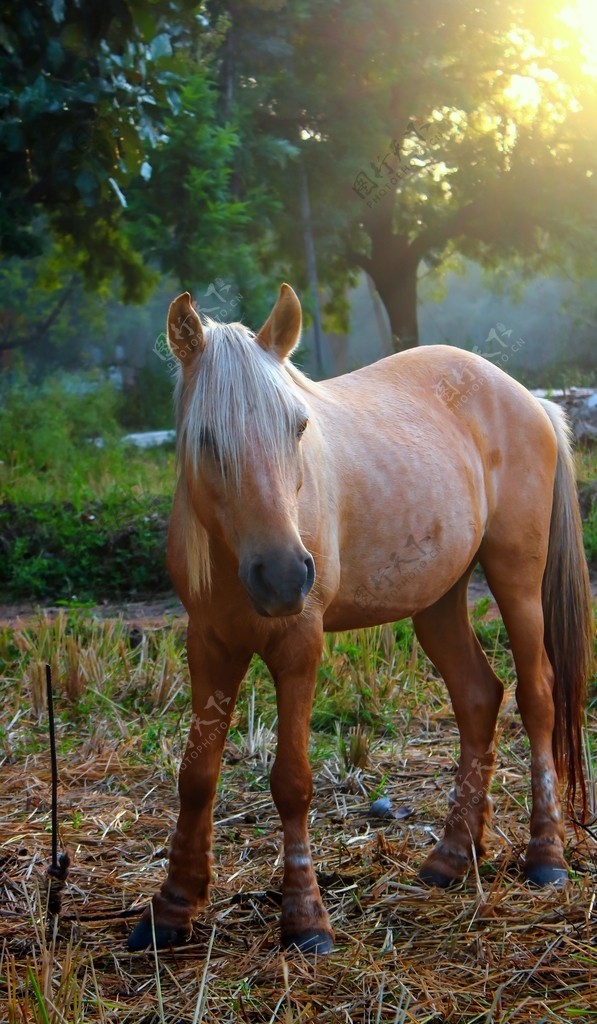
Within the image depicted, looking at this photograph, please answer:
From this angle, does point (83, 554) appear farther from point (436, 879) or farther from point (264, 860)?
point (436, 879)

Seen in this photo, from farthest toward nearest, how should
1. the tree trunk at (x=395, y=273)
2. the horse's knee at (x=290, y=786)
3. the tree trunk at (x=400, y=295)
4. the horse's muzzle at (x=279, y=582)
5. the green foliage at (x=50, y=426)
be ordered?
the tree trunk at (x=400, y=295), the tree trunk at (x=395, y=273), the green foliage at (x=50, y=426), the horse's knee at (x=290, y=786), the horse's muzzle at (x=279, y=582)

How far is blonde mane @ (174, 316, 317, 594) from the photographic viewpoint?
2.57 meters

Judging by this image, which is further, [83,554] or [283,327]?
[83,554]

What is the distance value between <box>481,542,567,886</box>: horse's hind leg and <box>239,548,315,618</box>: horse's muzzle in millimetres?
1450

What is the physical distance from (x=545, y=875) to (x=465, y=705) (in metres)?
0.71

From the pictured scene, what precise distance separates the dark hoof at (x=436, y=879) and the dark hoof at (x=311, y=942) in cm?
61

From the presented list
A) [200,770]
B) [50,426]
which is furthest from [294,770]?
[50,426]

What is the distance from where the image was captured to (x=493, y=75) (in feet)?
55.2

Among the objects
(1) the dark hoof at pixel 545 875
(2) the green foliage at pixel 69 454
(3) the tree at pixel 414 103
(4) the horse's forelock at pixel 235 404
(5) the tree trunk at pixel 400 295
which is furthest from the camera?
(5) the tree trunk at pixel 400 295

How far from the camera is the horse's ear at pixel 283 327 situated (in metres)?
2.80

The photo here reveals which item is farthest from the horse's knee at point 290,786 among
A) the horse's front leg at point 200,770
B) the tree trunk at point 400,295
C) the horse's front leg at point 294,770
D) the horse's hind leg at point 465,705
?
the tree trunk at point 400,295

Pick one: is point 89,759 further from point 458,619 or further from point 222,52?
point 222,52

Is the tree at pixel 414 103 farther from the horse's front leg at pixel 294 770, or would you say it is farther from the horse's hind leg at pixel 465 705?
the horse's front leg at pixel 294 770

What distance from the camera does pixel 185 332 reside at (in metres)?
2.78
